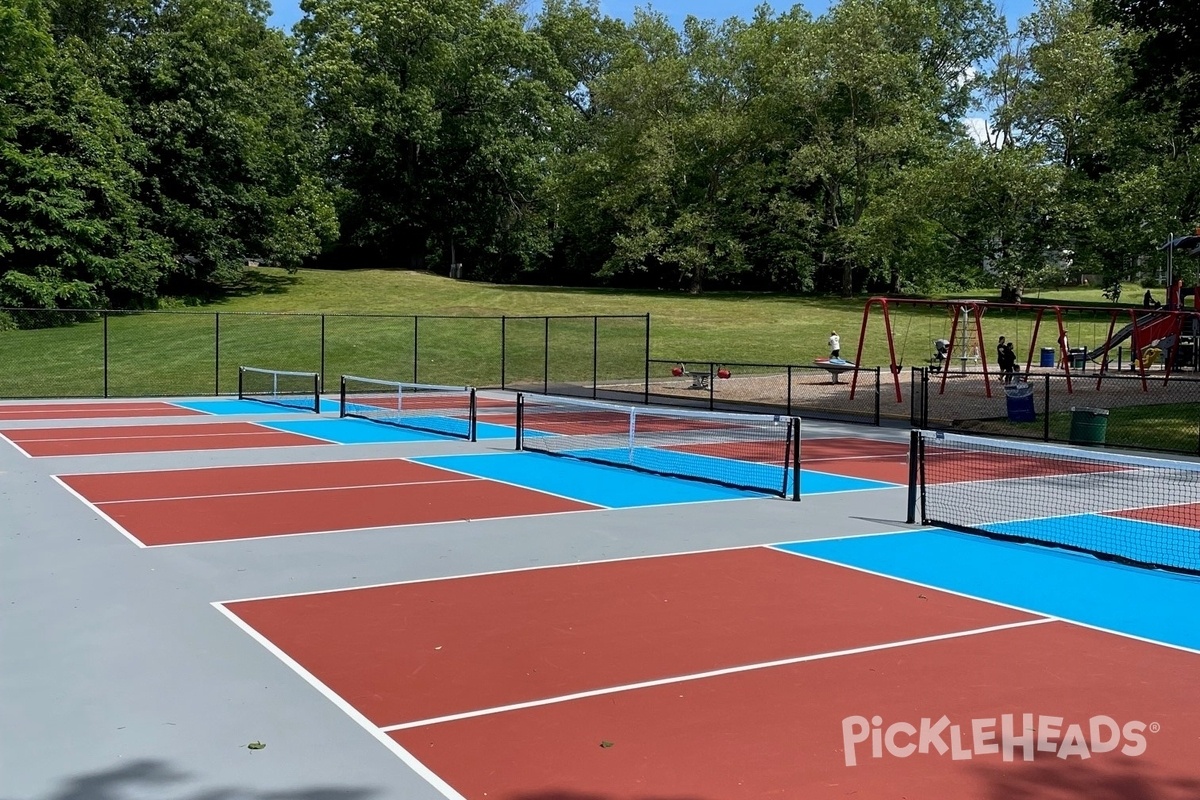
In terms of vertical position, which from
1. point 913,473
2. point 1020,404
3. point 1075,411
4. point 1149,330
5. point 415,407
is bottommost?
point 415,407

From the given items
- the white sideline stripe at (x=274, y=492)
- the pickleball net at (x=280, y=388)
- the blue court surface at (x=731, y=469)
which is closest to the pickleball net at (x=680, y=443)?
the blue court surface at (x=731, y=469)

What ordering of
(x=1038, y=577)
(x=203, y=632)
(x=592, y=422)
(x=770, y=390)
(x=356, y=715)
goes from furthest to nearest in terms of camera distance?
(x=770, y=390)
(x=592, y=422)
(x=1038, y=577)
(x=203, y=632)
(x=356, y=715)

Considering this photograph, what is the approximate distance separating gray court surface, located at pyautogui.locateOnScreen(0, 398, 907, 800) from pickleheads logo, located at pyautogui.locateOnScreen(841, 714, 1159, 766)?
238 centimetres

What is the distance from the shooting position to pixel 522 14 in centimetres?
9412

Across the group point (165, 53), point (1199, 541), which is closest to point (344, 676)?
point (1199, 541)

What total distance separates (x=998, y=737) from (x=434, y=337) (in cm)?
4258

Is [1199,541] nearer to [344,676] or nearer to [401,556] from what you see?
[401,556]

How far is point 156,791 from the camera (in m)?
5.14

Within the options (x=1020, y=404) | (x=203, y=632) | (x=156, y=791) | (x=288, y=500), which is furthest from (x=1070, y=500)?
(x=156, y=791)

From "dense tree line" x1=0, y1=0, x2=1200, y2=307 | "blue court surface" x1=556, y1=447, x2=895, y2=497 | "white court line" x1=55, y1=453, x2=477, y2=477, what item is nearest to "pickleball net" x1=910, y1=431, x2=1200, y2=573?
"blue court surface" x1=556, y1=447, x2=895, y2=497

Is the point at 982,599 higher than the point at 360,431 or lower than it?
higher

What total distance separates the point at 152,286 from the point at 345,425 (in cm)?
3293

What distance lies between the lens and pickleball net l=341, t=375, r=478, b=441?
23000 mm

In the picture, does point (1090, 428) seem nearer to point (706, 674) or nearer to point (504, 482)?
point (504, 482)
